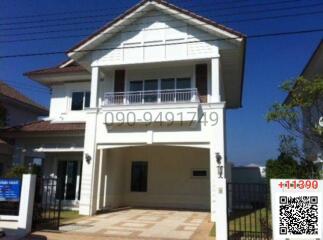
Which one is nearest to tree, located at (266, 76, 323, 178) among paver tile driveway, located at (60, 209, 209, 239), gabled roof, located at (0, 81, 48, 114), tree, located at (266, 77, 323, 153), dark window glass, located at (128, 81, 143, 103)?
tree, located at (266, 77, 323, 153)

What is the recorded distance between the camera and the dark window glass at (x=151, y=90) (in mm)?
17078

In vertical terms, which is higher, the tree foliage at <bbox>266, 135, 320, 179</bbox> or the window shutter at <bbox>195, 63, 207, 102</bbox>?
the window shutter at <bbox>195, 63, 207, 102</bbox>

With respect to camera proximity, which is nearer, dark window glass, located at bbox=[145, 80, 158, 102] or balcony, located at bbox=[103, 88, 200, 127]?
balcony, located at bbox=[103, 88, 200, 127]

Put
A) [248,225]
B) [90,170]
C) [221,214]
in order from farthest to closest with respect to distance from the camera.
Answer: [90,170] < [248,225] < [221,214]

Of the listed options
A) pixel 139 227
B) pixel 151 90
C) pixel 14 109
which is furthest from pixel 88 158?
pixel 14 109

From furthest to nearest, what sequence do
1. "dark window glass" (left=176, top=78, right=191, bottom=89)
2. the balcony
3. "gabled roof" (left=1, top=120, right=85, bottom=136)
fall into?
"gabled roof" (left=1, top=120, right=85, bottom=136)
"dark window glass" (left=176, top=78, right=191, bottom=89)
the balcony

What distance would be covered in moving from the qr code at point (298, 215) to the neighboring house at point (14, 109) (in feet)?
49.2

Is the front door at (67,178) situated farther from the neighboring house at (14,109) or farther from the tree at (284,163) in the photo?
the tree at (284,163)

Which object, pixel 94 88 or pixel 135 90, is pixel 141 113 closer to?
pixel 135 90

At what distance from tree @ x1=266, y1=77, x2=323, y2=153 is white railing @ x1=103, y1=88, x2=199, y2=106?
470cm

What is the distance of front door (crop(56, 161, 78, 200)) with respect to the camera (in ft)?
59.5

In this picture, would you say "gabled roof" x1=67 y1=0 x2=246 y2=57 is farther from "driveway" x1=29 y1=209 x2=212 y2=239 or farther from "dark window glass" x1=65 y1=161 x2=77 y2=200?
"driveway" x1=29 y1=209 x2=212 y2=239

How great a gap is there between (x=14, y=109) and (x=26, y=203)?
45.4 ft

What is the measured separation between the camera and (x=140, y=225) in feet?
41.6
